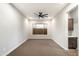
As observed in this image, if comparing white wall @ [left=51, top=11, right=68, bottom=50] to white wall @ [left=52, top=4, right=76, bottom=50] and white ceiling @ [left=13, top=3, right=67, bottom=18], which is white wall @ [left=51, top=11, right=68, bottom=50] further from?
white ceiling @ [left=13, top=3, right=67, bottom=18]

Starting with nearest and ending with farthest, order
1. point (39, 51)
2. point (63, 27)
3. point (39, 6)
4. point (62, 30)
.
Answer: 1. point (39, 51)
2. point (39, 6)
3. point (63, 27)
4. point (62, 30)

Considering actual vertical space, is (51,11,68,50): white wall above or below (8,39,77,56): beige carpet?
above

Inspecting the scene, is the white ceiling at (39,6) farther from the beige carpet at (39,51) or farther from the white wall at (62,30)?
the beige carpet at (39,51)

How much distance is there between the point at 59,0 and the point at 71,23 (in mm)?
4381

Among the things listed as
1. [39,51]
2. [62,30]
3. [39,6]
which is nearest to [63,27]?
[62,30]

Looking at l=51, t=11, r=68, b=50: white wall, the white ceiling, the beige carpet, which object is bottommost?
the beige carpet

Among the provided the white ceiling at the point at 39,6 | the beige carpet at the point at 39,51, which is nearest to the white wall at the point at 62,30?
the beige carpet at the point at 39,51

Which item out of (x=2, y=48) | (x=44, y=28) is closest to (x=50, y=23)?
(x=44, y=28)

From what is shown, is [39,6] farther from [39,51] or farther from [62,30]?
[39,51]

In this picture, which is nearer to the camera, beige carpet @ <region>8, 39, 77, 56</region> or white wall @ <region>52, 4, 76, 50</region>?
beige carpet @ <region>8, 39, 77, 56</region>

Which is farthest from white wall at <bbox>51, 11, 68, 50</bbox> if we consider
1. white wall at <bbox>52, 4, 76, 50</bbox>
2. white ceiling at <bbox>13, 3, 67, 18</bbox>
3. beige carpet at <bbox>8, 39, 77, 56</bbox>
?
white ceiling at <bbox>13, 3, 67, 18</bbox>

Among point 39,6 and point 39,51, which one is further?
point 39,6

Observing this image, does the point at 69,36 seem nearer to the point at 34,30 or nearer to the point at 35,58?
the point at 35,58

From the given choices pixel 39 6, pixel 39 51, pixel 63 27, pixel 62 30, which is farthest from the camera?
pixel 62 30
